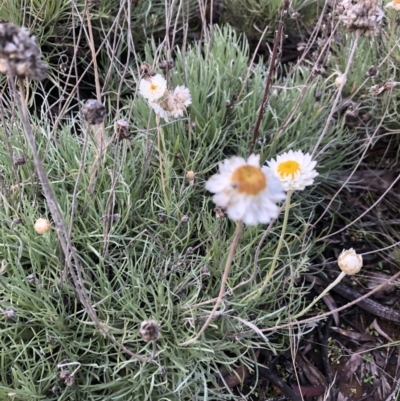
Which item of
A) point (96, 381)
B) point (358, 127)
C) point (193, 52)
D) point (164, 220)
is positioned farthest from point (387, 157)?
point (96, 381)

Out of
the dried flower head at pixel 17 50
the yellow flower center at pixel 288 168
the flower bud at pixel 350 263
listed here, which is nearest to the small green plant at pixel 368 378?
the flower bud at pixel 350 263

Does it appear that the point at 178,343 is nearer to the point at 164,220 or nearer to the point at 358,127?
the point at 164,220

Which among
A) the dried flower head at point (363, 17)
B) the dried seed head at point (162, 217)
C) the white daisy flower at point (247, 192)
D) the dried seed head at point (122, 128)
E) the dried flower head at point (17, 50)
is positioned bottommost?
the dried seed head at point (162, 217)

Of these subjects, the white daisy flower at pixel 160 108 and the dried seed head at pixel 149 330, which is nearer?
the dried seed head at pixel 149 330

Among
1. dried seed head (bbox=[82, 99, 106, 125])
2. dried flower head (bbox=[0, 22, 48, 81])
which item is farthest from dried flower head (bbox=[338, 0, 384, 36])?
dried flower head (bbox=[0, 22, 48, 81])

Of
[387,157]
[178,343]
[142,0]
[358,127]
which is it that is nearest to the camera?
[178,343]

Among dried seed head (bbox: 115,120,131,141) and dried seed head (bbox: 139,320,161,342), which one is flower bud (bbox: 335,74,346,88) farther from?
dried seed head (bbox: 139,320,161,342)

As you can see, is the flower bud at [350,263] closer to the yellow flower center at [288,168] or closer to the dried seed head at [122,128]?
the yellow flower center at [288,168]
